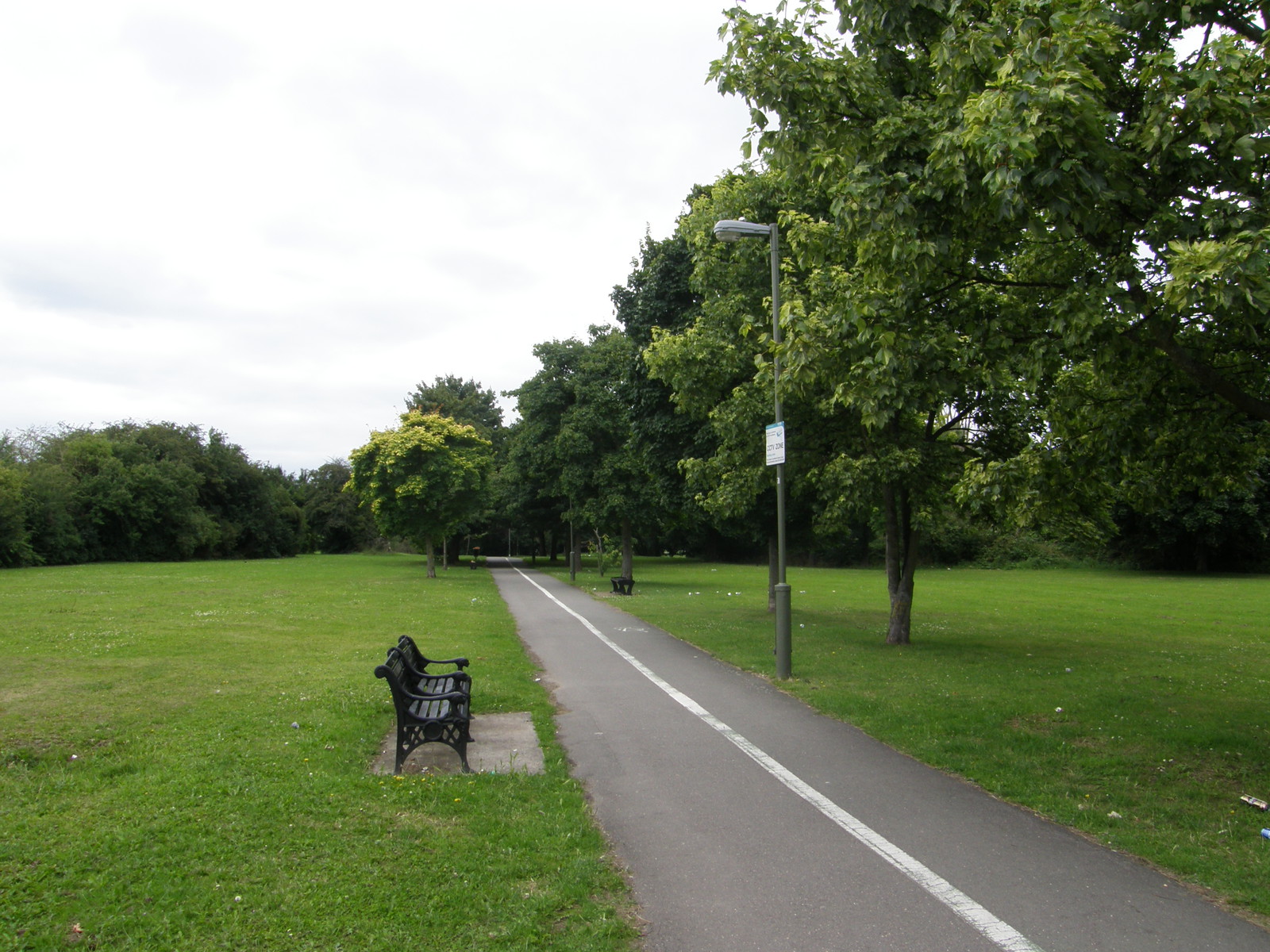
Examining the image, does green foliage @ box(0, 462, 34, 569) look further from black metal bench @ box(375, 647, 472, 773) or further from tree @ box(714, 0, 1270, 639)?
tree @ box(714, 0, 1270, 639)

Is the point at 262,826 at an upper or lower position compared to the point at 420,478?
lower

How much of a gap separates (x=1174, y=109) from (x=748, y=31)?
11.8ft

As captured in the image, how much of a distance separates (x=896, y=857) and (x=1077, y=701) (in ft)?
21.2

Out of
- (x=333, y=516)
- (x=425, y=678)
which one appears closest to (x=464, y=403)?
(x=333, y=516)

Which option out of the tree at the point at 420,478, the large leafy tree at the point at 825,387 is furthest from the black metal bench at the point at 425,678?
the tree at the point at 420,478

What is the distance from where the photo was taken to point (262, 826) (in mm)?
5191

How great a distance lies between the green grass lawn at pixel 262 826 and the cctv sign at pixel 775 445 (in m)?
4.50

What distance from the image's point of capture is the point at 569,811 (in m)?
5.77

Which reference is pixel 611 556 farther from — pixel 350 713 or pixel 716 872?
pixel 716 872

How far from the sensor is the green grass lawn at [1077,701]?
5.82 metres

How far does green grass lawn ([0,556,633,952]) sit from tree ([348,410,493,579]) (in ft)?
94.4

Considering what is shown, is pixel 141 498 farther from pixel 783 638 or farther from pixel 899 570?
pixel 783 638

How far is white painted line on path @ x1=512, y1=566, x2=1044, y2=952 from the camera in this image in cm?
410

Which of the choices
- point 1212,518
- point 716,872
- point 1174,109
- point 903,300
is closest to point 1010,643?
point 903,300
